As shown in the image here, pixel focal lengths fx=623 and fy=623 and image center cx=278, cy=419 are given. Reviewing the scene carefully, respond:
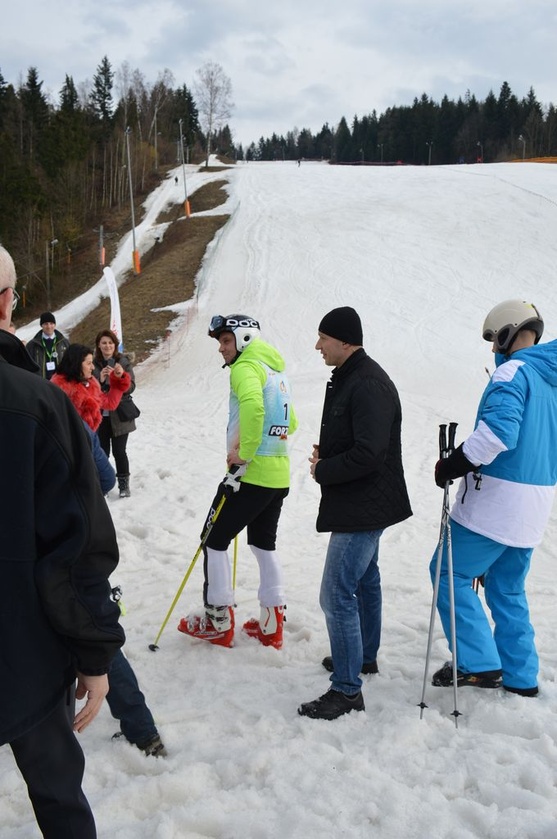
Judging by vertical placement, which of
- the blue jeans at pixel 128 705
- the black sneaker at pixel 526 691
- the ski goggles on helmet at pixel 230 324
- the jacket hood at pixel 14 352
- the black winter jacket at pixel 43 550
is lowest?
Result: the black sneaker at pixel 526 691

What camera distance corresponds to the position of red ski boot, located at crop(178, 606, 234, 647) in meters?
4.54

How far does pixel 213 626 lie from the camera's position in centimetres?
456

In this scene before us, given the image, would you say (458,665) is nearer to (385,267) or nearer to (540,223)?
(385,267)

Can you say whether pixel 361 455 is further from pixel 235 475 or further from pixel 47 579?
pixel 47 579

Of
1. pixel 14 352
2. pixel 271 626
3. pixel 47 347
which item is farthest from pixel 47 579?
pixel 47 347

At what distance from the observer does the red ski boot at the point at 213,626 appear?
454 cm

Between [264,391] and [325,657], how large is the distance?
1.92 metres

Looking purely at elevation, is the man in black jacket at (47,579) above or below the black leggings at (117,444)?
above

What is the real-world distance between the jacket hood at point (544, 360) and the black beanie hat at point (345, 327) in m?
0.94

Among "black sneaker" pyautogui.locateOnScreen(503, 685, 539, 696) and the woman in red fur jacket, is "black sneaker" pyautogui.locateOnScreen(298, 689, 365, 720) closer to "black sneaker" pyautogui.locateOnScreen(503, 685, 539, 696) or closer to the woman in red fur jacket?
"black sneaker" pyautogui.locateOnScreen(503, 685, 539, 696)

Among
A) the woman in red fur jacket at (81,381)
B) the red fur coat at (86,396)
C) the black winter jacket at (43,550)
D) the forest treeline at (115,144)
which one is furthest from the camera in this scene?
the forest treeline at (115,144)

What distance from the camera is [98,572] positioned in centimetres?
192

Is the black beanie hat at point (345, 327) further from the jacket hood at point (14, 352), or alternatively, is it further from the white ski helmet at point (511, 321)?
the jacket hood at point (14, 352)

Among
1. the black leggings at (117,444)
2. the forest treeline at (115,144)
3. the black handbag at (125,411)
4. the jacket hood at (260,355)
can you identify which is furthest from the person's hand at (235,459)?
the forest treeline at (115,144)
